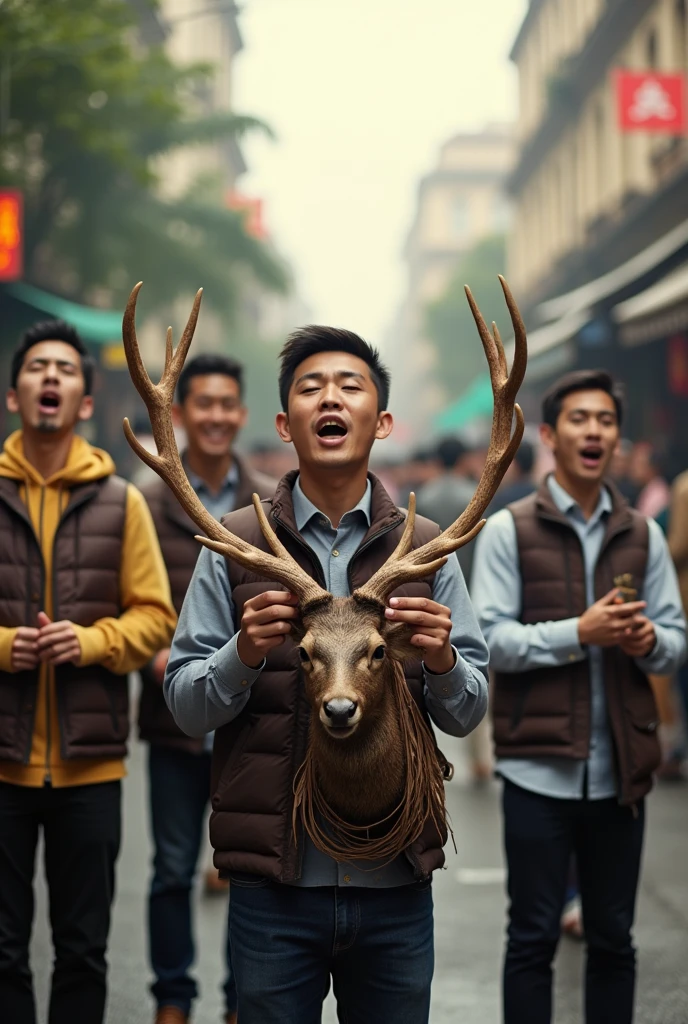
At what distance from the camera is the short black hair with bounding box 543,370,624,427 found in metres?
4.46

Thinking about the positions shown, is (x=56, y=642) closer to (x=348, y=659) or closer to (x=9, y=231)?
(x=348, y=659)

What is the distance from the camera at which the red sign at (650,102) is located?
17.7 meters

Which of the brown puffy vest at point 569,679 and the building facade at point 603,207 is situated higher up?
the building facade at point 603,207

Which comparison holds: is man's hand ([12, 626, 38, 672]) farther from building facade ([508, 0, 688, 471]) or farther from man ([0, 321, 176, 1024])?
building facade ([508, 0, 688, 471])

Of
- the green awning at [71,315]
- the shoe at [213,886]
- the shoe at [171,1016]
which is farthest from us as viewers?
the green awning at [71,315]

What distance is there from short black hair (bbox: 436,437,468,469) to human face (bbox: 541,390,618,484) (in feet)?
18.0

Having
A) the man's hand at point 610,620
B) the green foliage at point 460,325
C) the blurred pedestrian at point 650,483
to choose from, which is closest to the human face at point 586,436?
the man's hand at point 610,620

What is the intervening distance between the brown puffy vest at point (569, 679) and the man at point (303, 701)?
3.04ft

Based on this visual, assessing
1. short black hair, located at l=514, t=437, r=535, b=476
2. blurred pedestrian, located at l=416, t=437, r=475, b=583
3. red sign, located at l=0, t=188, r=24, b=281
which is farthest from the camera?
red sign, located at l=0, t=188, r=24, b=281

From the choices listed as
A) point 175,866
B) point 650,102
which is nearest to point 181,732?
point 175,866

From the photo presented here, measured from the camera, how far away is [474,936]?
19.5 feet

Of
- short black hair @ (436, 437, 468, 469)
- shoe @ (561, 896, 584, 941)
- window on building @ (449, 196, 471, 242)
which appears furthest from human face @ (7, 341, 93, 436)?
window on building @ (449, 196, 471, 242)

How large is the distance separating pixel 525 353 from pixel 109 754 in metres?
1.87

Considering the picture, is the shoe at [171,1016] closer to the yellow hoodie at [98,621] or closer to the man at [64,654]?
the man at [64,654]
